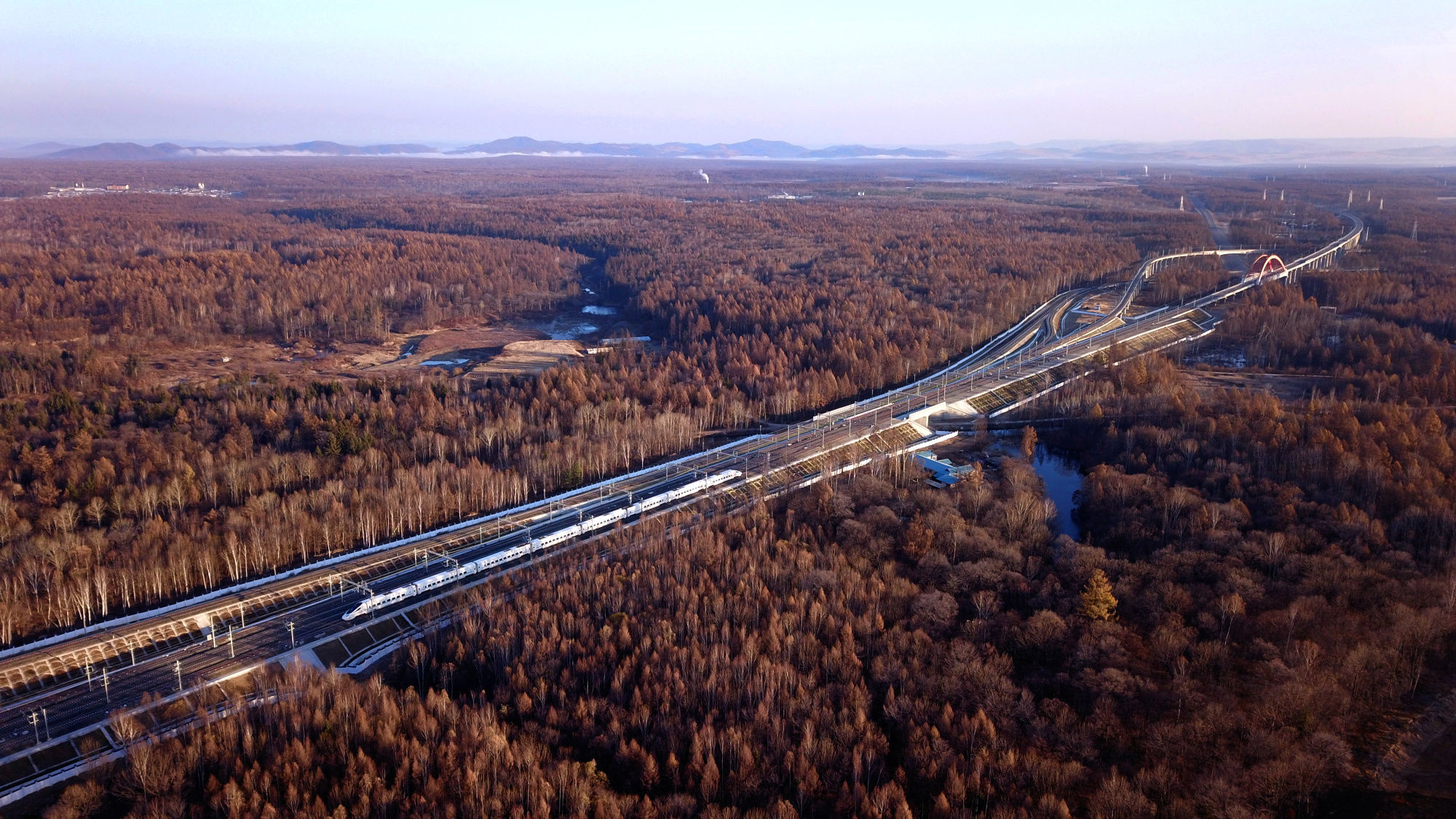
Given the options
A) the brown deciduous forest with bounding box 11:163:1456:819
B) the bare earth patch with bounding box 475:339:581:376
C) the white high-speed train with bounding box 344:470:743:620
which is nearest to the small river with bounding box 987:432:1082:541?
the brown deciduous forest with bounding box 11:163:1456:819

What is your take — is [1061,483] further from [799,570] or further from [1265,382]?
[1265,382]

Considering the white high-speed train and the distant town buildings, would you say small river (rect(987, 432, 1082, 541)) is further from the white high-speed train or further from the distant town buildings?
the distant town buildings

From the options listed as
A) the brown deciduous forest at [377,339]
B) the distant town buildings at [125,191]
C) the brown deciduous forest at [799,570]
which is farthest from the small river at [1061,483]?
the distant town buildings at [125,191]

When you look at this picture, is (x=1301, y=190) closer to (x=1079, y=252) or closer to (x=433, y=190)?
(x=1079, y=252)

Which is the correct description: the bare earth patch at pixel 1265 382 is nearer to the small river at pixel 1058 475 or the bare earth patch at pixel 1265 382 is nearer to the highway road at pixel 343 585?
the highway road at pixel 343 585

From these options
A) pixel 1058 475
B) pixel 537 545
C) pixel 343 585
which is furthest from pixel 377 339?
pixel 1058 475

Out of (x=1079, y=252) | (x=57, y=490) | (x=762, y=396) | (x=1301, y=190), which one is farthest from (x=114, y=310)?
(x=1301, y=190)
